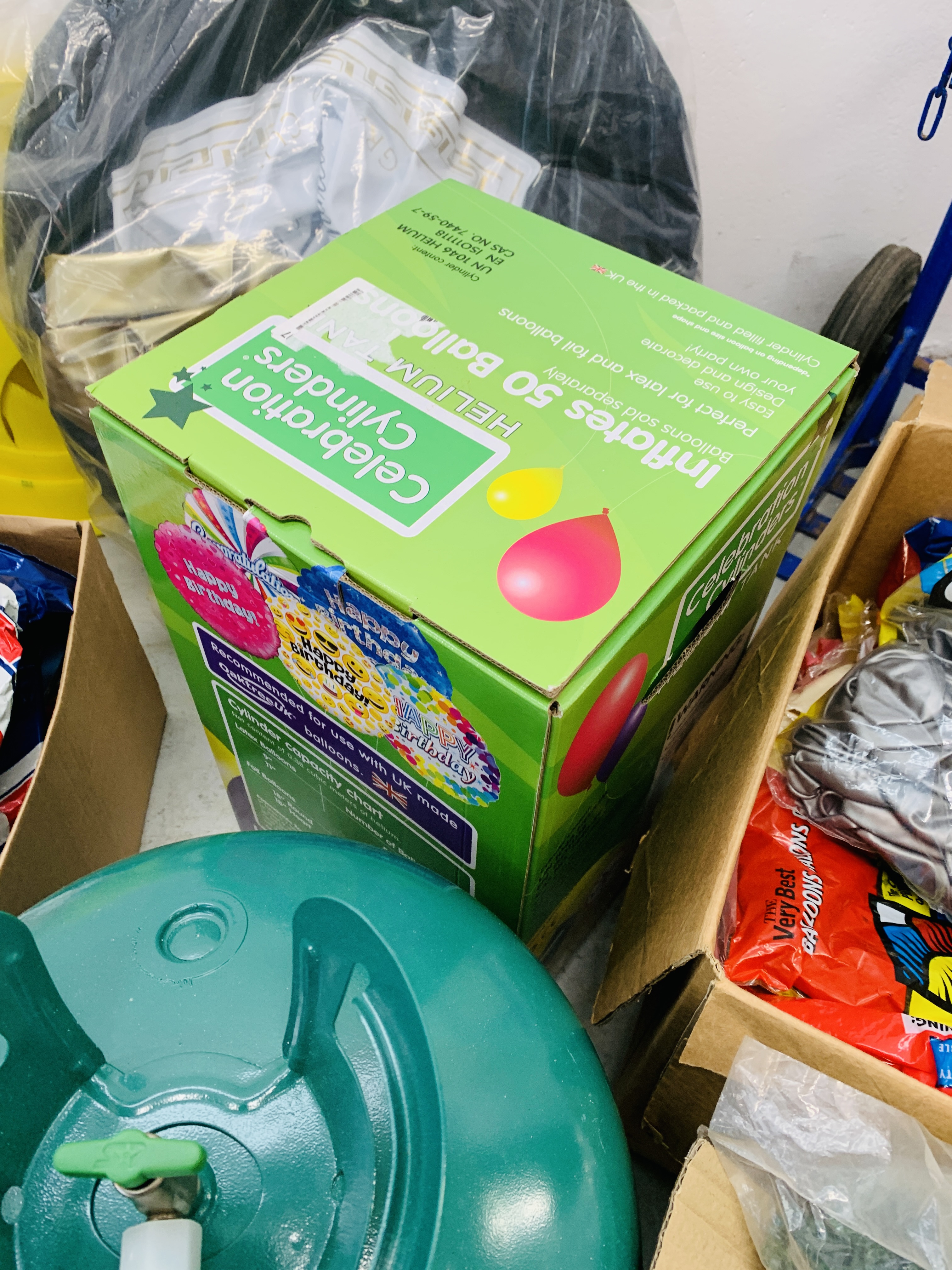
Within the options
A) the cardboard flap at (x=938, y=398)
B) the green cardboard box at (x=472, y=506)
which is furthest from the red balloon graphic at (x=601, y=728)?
the cardboard flap at (x=938, y=398)

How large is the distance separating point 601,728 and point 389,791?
176 millimetres

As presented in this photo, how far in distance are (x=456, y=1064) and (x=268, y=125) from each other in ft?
3.13

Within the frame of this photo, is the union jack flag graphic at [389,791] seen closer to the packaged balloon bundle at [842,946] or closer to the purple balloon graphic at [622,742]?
the purple balloon graphic at [622,742]

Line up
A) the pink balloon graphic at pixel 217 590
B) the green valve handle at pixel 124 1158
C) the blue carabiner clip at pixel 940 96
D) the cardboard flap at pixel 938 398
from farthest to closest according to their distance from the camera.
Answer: the blue carabiner clip at pixel 940 96 → the cardboard flap at pixel 938 398 → the pink balloon graphic at pixel 217 590 → the green valve handle at pixel 124 1158

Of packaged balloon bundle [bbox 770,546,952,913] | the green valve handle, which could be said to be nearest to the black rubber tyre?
packaged balloon bundle [bbox 770,546,952,913]

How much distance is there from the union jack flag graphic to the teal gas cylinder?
9 centimetres

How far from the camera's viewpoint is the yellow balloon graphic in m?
0.52

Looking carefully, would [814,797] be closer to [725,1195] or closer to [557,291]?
[725,1195]

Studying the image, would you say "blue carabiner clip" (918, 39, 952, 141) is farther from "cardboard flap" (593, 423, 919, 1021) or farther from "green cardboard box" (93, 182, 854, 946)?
"green cardboard box" (93, 182, 854, 946)

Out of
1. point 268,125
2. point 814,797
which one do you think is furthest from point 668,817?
point 268,125

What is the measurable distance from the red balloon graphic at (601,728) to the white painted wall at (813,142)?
1.07 meters

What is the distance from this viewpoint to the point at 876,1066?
19.3 inches

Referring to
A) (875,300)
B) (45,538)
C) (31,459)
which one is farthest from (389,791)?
(875,300)

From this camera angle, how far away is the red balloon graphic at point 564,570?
483mm
